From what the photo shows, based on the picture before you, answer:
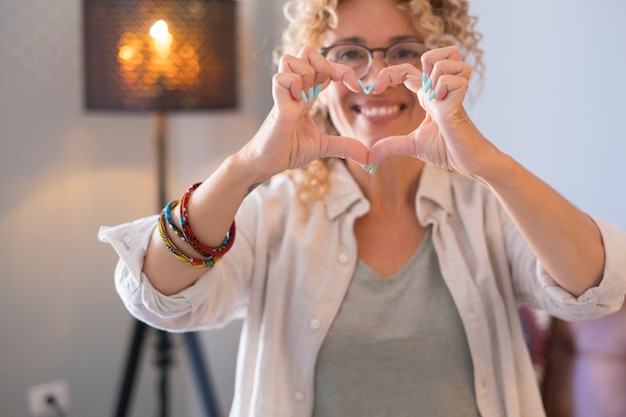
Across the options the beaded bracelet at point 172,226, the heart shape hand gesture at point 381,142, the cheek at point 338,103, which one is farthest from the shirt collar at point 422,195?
the beaded bracelet at point 172,226

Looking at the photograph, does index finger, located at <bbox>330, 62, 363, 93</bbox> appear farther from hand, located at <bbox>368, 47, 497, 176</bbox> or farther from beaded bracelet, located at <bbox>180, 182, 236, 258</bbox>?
beaded bracelet, located at <bbox>180, 182, 236, 258</bbox>

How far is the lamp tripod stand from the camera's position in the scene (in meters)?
2.00

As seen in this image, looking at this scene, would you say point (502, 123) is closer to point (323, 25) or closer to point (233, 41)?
point (323, 25)

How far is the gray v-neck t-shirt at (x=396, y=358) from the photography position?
1141 millimetres

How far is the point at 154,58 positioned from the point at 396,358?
3.73ft

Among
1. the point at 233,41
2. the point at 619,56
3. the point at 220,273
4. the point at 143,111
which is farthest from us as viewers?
the point at 233,41

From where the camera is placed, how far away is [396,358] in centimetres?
114

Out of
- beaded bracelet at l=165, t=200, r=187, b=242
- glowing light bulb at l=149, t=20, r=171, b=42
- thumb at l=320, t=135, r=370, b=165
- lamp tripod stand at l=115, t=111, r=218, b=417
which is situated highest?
glowing light bulb at l=149, t=20, r=171, b=42

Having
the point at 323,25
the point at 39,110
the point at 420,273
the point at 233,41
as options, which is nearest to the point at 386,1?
→ the point at 323,25

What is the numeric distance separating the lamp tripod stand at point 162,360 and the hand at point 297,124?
1.11 meters

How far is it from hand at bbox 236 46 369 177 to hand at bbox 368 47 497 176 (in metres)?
0.05

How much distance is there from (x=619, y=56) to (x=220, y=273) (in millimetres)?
933

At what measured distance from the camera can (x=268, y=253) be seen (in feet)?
4.02

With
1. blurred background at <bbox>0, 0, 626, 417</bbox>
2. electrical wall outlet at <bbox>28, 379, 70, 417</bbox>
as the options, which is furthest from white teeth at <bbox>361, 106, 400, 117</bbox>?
electrical wall outlet at <bbox>28, 379, 70, 417</bbox>
